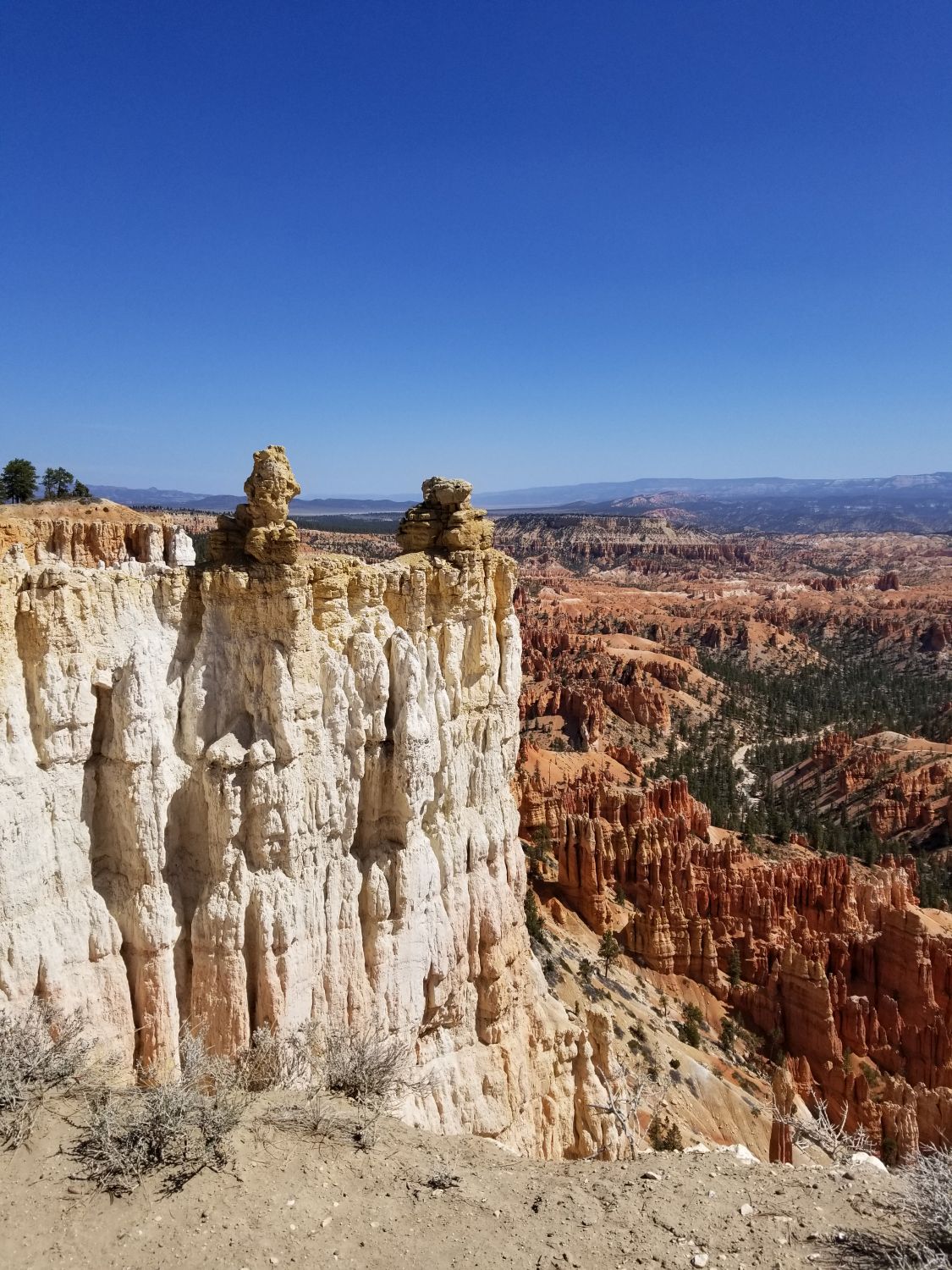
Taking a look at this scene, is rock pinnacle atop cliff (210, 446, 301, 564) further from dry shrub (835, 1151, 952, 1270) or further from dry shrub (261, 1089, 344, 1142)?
dry shrub (835, 1151, 952, 1270)

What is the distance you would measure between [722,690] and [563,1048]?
69780 millimetres

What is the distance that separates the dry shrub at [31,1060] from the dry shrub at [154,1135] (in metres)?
0.40

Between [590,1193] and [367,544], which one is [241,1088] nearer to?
[590,1193]

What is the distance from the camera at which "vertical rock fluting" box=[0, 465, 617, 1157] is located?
8367 mm

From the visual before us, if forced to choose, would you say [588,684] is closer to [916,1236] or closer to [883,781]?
[883,781]

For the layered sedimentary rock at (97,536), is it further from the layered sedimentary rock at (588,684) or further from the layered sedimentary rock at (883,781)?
the layered sedimentary rock at (883,781)

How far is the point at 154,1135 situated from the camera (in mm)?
6691

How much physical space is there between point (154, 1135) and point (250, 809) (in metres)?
3.51

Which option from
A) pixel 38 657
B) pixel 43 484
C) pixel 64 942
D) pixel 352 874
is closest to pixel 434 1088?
pixel 352 874

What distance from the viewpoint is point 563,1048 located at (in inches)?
587

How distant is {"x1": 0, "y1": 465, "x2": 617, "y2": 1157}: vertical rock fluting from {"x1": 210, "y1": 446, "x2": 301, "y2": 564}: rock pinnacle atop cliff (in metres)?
0.26

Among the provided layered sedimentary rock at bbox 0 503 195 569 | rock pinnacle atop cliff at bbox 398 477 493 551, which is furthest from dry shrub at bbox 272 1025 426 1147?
layered sedimentary rock at bbox 0 503 195 569

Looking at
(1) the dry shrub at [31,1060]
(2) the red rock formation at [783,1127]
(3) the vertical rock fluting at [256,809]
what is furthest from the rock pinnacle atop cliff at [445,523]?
(2) the red rock formation at [783,1127]

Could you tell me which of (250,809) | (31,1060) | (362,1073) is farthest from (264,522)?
(362,1073)
